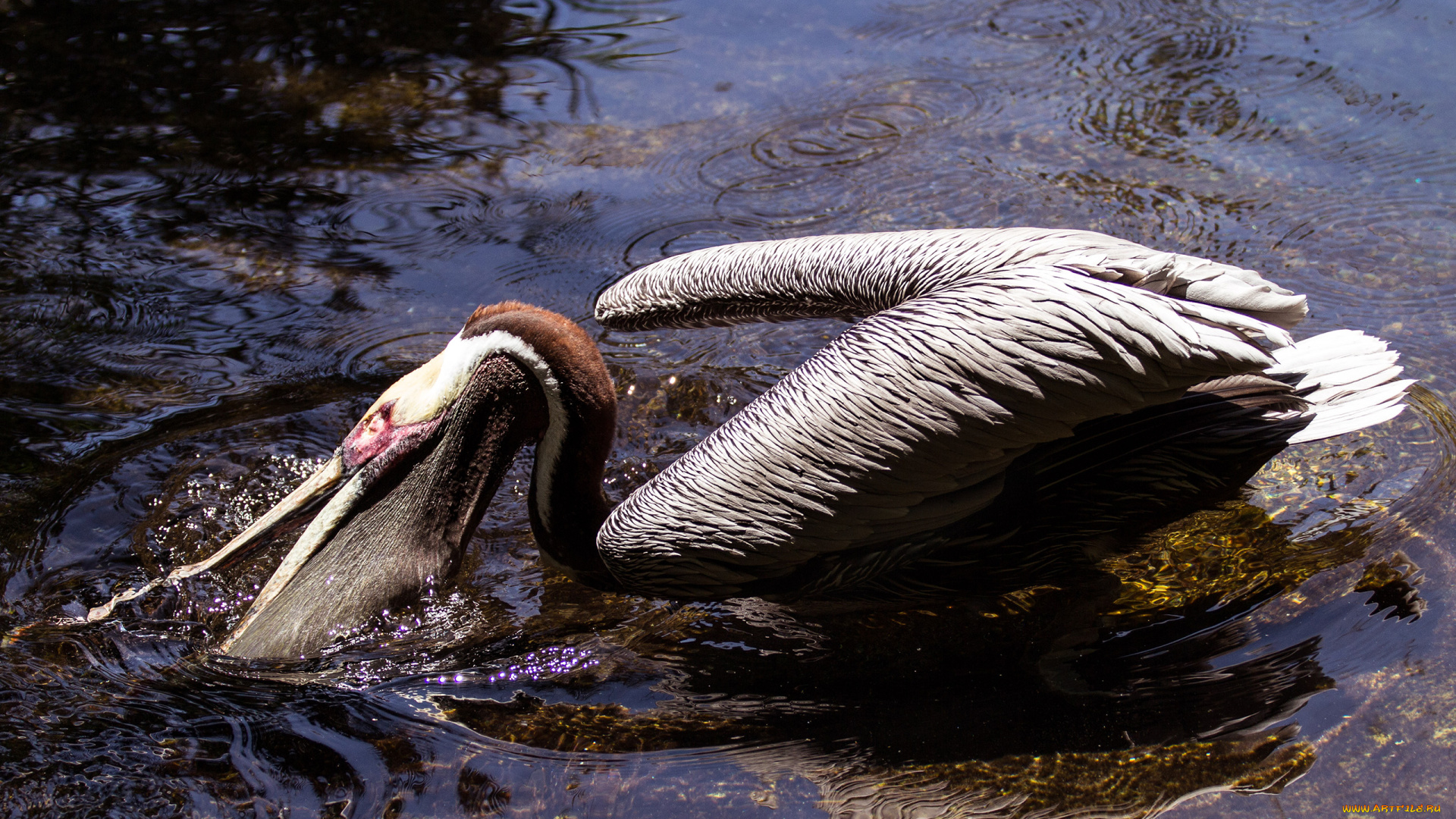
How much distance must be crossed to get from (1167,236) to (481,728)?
3036mm

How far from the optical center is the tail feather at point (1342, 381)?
9.36 ft

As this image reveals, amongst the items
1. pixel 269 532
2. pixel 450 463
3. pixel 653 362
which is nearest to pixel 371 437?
pixel 450 463

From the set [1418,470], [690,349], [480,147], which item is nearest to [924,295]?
[690,349]

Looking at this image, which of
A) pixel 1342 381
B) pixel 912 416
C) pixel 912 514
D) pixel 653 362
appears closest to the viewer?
pixel 912 416

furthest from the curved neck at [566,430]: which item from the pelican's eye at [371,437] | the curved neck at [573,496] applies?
the pelican's eye at [371,437]

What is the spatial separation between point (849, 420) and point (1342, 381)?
1.41 m

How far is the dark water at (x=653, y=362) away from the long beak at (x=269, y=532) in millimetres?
69

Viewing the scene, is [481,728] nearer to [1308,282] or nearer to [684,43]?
[1308,282]

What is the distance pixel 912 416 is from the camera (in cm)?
250

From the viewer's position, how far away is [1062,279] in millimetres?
2475

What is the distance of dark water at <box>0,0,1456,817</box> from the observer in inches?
99.3

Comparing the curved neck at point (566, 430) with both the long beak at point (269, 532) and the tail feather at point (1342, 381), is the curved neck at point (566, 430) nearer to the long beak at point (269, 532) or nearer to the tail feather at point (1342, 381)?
the long beak at point (269, 532)

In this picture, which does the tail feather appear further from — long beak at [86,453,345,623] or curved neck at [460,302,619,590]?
long beak at [86,453,345,623]

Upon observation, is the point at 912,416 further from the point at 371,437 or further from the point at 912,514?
the point at 371,437
